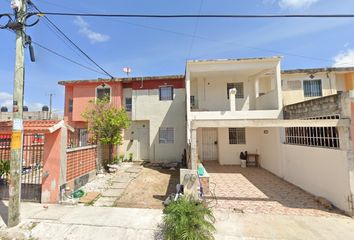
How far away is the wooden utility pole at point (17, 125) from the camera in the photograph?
5098mm

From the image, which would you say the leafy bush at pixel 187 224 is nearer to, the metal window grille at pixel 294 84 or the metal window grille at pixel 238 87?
the metal window grille at pixel 238 87

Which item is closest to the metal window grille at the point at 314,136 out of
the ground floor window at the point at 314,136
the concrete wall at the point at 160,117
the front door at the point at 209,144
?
the ground floor window at the point at 314,136

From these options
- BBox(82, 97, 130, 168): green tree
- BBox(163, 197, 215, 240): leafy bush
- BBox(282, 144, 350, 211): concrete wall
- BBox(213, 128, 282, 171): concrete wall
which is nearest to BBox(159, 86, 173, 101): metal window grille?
BBox(82, 97, 130, 168): green tree

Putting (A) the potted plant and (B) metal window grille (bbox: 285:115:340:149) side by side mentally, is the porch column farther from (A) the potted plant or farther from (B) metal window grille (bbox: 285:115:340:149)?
(A) the potted plant

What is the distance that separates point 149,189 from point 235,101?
864 centimetres

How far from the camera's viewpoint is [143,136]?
569 inches

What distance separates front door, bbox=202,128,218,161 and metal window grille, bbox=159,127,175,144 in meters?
2.44

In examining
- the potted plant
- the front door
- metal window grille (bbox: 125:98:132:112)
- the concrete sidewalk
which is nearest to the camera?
the concrete sidewalk

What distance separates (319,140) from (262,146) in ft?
16.9

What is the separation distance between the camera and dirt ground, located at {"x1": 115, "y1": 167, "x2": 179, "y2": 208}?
6.79 m

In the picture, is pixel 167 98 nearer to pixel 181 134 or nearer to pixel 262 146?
pixel 181 134

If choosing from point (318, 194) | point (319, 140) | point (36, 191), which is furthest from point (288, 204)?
point (36, 191)

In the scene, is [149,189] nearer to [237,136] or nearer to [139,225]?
[139,225]

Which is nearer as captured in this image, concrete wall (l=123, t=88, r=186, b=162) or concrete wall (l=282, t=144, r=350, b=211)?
concrete wall (l=282, t=144, r=350, b=211)
